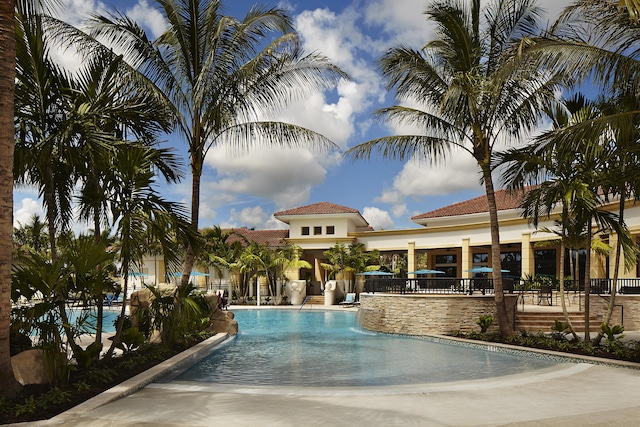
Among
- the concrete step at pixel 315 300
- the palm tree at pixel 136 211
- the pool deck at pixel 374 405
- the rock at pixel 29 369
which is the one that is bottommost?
the concrete step at pixel 315 300

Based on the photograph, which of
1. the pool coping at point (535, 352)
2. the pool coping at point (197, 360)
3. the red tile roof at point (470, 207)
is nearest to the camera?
the pool coping at point (197, 360)

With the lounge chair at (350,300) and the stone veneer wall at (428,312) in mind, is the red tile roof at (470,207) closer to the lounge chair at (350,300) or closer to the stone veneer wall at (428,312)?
the lounge chair at (350,300)

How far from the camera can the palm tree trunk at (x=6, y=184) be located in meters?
6.61

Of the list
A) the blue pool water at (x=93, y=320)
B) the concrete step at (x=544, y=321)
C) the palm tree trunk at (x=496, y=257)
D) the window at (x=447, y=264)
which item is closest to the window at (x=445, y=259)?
the window at (x=447, y=264)

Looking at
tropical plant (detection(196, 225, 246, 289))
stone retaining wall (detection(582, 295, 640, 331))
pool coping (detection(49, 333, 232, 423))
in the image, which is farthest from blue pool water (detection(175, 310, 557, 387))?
tropical plant (detection(196, 225, 246, 289))

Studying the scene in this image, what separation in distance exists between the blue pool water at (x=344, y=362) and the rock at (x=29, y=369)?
2.73 metres

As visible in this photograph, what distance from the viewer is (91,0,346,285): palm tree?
43.5 feet

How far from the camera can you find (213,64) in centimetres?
1341

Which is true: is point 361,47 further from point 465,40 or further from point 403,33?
point 465,40

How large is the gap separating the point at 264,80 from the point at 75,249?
26.0ft

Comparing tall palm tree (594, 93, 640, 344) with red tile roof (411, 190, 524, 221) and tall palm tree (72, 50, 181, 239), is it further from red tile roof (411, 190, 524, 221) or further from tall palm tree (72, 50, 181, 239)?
red tile roof (411, 190, 524, 221)

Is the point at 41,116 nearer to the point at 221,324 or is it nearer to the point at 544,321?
the point at 221,324

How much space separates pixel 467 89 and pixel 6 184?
10.6 meters

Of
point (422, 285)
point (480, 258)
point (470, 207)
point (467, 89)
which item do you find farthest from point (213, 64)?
point (480, 258)
